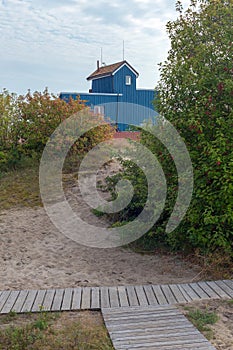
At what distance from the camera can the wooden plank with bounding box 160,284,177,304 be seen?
175 inches

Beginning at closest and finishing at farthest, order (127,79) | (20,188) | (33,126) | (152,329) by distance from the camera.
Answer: (152,329)
(20,188)
(33,126)
(127,79)

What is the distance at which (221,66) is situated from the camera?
19.5 ft

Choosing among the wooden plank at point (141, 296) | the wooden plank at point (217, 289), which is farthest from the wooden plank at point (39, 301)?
the wooden plank at point (217, 289)

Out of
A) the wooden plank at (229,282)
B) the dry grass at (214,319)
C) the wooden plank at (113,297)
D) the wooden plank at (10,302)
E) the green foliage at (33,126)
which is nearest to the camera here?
the dry grass at (214,319)

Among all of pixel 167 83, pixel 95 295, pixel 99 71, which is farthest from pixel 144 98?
pixel 95 295

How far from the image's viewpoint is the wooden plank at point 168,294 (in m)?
4.44

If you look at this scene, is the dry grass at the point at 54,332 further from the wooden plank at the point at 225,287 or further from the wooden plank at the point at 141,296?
the wooden plank at the point at 225,287

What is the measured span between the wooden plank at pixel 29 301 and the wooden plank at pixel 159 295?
1.32 metres

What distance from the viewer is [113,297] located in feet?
15.0

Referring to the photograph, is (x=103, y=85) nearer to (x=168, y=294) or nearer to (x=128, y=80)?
(x=128, y=80)

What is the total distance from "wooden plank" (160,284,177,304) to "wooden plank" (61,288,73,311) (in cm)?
103

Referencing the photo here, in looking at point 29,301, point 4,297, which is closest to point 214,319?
point 29,301

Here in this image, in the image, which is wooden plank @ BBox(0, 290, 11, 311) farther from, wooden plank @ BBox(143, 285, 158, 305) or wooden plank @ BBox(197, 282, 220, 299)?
wooden plank @ BBox(197, 282, 220, 299)

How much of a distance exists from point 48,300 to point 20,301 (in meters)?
0.30
